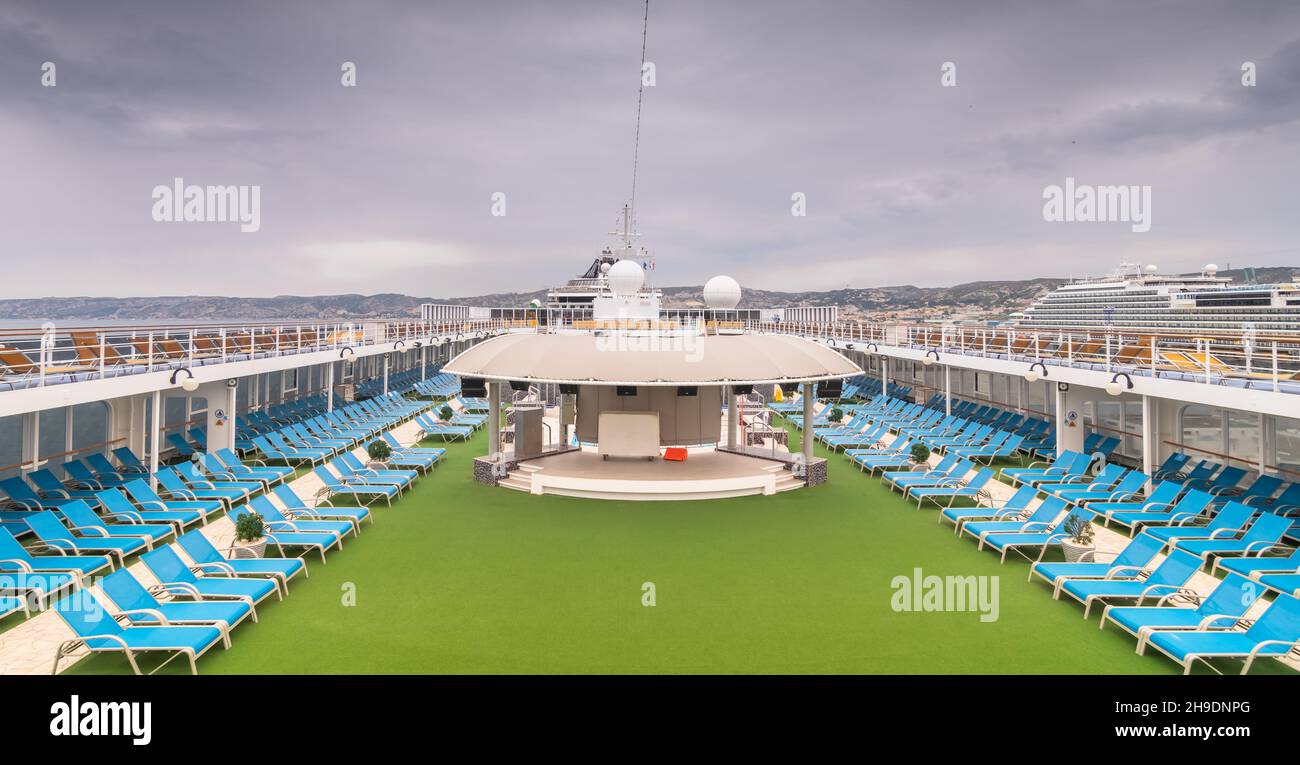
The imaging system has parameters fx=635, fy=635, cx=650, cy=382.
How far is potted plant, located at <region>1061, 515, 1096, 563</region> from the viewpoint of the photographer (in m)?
7.38

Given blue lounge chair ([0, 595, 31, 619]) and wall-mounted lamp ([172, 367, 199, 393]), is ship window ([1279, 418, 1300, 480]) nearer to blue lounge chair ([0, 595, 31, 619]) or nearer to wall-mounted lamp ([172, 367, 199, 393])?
blue lounge chair ([0, 595, 31, 619])

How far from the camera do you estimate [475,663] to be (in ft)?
17.9

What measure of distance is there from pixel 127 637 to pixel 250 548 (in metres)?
2.30

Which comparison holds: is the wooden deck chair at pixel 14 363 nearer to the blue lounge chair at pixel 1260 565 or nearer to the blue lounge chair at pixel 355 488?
the blue lounge chair at pixel 355 488

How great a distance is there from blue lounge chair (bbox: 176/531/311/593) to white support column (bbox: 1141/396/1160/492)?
12233mm

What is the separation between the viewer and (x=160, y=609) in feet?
18.6

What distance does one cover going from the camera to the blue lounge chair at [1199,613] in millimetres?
5453

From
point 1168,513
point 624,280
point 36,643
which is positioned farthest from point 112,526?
point 1168,513

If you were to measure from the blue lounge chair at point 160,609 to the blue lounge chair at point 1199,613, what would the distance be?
796 centimetres

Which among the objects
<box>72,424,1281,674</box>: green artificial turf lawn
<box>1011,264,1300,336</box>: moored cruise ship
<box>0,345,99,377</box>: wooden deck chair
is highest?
<box>1011,264,1300,336</box>: moored cruise ship

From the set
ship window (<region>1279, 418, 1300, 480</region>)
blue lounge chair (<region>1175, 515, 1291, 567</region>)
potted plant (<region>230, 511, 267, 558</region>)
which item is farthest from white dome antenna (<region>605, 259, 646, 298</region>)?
ship window (<region>1279, 418, 1300, 480</region>)

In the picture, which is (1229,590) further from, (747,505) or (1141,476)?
(747,505)

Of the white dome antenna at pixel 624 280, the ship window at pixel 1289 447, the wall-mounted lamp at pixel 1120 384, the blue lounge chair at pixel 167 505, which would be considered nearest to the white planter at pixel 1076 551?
the wall-mounted lamp at pixel 1120 384

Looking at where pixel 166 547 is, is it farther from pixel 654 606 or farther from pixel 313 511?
pixel 654 606
